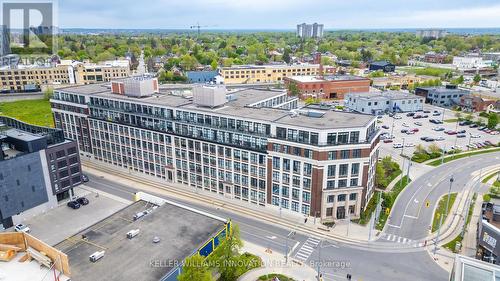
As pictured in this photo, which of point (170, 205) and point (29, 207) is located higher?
point (170, 205)

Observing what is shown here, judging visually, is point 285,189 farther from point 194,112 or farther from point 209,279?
point 209,279

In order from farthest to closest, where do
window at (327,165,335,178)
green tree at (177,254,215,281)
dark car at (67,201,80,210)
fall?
dark car at (67,201,80,210), window at (327,165,335,178), green tree at (177,254,215,281)

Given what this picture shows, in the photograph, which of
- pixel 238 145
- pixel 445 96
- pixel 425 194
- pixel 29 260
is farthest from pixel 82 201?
pixel 445 96

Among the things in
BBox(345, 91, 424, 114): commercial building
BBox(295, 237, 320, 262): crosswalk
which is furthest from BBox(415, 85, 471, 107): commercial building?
BBox(295, 237, 320, 262): crosswalk

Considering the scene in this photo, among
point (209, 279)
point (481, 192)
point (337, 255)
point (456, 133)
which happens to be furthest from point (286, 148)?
point (456, 133)

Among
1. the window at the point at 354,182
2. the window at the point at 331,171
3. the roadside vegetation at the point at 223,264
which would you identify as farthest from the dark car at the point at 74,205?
the window at the point at 354,182

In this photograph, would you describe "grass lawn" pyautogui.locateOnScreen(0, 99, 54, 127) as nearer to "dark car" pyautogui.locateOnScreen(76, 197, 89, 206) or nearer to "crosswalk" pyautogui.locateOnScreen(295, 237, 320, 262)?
"dark car" pyautogui.locateOnScreen(76, 197, 89, 206)
